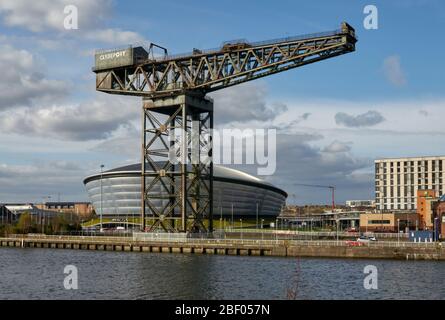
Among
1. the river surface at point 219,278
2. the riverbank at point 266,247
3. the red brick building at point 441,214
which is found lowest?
the river surface at point 219,278

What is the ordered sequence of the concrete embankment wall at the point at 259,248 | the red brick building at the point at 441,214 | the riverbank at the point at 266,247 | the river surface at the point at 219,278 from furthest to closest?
the red brick building at the point at 441,214 < the riverbank at the point at 266,247 < the concrete embankment wall at the point at 259,248 < the river surface at the point at 219,278

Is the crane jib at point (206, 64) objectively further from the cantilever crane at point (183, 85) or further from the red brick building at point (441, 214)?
the red brick building at point (441, 214)

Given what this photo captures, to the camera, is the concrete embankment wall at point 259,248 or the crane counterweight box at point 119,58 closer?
the concrete embankment wall at point 259,248

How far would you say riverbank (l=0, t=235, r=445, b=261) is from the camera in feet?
245

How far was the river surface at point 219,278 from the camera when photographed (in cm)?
4728

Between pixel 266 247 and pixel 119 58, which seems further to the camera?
pixel 119 58

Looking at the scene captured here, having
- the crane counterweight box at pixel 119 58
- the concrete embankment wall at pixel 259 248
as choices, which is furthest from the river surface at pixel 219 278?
the crane counterweight box at pixel 119 58

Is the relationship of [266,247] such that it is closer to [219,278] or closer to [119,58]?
[219,278]

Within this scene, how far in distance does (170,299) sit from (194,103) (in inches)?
2065

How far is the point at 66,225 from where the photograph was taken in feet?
471

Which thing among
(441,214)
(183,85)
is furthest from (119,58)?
(441,214)

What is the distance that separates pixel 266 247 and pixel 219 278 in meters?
27.5

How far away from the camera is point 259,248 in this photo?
275 ft
